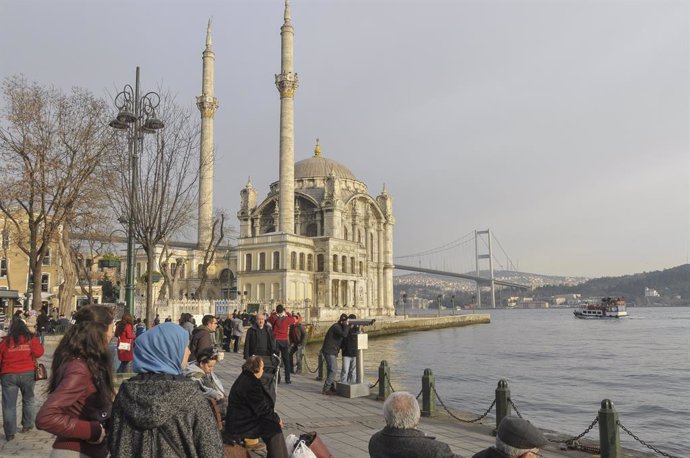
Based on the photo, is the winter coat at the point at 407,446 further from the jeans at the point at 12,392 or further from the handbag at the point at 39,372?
the jeans at the point at 12,392

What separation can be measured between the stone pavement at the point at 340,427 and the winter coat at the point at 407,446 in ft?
11.7

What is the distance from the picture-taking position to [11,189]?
17.4 metres

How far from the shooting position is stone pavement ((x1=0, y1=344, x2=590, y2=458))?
7.17 metres

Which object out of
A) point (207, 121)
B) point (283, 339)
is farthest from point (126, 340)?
point (207, 121)

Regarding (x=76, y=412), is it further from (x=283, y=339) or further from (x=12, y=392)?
(x=283, y=339)

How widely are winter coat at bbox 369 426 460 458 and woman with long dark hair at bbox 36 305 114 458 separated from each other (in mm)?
1722

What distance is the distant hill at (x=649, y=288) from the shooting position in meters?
163

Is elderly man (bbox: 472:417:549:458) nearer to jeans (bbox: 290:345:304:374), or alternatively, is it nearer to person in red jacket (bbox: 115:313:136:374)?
person in red jacket (bbox: 115:313:136:374)

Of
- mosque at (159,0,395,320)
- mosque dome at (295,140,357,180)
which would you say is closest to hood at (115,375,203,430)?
mosque at (159,0,395,320)

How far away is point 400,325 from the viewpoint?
52.8 metres

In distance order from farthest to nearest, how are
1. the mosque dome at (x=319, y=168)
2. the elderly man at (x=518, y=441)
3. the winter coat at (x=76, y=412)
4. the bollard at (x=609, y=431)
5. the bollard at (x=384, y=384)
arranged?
the mosque dome at (x=319, y=168) < the bollard at (x=384, y=384) < the bollard at (x=609, y=431) < the elderly man at (x=518, y=441) < the winter coat at (x=76, y=412)

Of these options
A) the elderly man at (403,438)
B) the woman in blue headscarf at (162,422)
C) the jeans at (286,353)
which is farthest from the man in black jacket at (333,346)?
the woman in blue headscarf at (162,422)

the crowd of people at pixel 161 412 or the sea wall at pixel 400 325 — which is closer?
the crowd of people at pixel 161 412

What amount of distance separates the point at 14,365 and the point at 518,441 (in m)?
6.38
